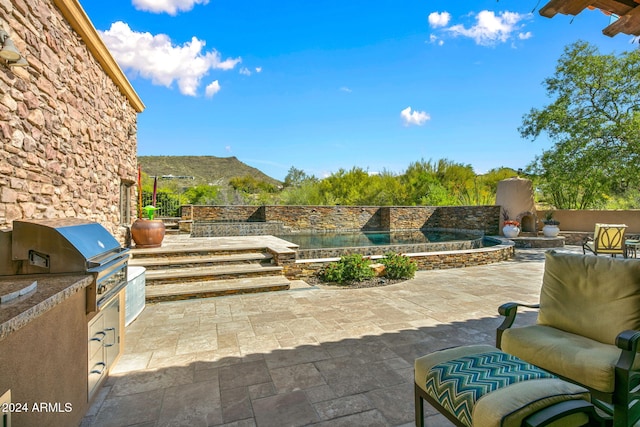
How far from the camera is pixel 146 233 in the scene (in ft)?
19.8

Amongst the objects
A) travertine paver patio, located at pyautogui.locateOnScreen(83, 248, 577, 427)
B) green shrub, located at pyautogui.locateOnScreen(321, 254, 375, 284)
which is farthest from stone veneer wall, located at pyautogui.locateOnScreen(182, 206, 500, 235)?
travertine paver patio, located at pyautogui.locateOnScreen(83, 248, 577, 427)

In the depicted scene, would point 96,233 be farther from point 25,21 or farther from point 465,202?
point 465,202

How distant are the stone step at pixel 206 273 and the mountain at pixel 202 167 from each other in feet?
92.4

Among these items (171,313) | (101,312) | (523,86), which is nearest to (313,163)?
(523,86)

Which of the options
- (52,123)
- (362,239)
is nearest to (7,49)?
(52,123)

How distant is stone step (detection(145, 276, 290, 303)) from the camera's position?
4454mm

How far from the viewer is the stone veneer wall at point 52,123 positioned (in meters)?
2.62

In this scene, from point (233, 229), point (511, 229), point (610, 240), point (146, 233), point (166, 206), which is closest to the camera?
point (146, 233)

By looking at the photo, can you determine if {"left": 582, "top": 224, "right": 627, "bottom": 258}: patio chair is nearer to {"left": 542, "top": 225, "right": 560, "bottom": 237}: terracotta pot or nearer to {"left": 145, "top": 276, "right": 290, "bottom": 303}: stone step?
{"left": 542, "top": 225, "right": 560, "bottom": 237}: terracotta pot

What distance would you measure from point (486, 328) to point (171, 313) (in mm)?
3722

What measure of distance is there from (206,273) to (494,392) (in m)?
4.57

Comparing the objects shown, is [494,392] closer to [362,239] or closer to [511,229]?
[362,239]

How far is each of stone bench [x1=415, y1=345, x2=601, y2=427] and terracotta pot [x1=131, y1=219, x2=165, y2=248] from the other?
5.76 metres

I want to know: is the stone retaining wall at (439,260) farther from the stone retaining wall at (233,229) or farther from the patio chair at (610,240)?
the stone retaining wall at (233,229)
